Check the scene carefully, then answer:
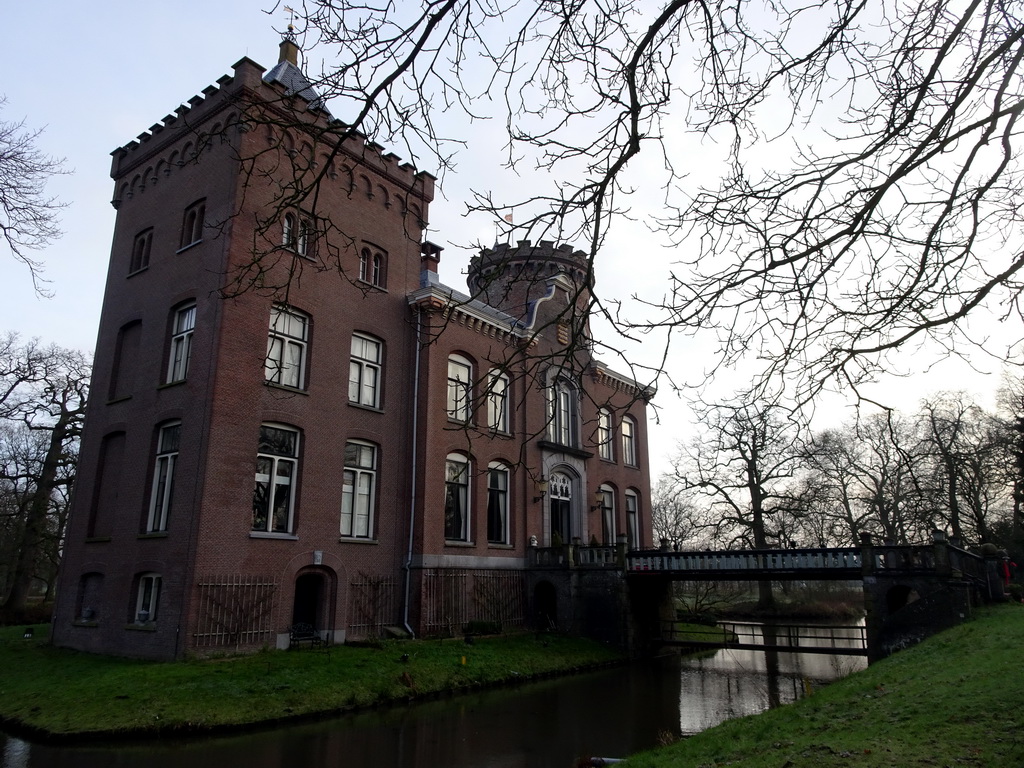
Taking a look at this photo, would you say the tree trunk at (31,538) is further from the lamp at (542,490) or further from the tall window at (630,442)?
the tall window at (630,442)

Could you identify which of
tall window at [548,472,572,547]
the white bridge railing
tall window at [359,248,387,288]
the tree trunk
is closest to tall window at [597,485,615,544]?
tall window at [548,472,572,547]

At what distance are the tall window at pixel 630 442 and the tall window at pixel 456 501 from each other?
1079 cm

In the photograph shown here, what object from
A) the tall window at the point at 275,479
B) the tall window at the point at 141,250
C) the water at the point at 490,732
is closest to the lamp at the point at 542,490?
the water at the point at 490,732

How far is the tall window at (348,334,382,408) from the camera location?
2075 cm

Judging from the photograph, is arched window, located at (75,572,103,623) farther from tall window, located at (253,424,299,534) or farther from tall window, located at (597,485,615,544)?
tall window, located at (597,485,615,544)

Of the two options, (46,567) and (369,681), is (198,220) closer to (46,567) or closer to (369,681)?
(369,681)

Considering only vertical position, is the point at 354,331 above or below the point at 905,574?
above

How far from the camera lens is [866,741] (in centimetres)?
692

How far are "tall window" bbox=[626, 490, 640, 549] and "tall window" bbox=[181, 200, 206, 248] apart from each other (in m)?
20.2

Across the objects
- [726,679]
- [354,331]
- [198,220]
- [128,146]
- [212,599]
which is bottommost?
[726,679]

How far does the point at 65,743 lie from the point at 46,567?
119 ft

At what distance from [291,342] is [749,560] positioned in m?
14.8

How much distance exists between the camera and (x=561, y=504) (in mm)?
27688

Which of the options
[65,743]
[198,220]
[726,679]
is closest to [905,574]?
[726,679]
